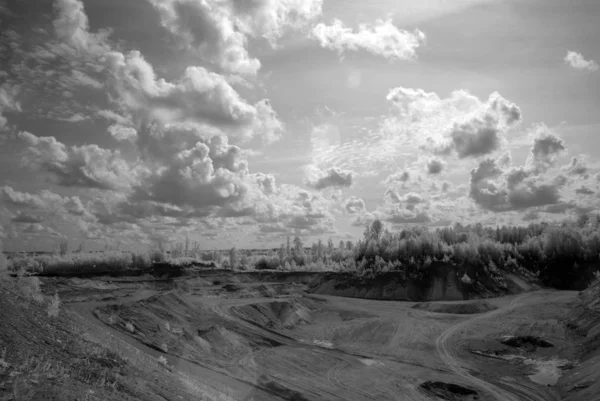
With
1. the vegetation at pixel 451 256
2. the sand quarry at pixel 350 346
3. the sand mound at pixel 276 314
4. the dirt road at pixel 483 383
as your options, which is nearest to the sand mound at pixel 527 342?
the sand quarry at pixel 350 346

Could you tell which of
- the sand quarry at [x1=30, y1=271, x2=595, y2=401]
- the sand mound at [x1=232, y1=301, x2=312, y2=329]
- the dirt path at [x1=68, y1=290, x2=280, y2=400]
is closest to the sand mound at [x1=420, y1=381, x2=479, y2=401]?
the sand quarry at [x1=30, y1=271, x2=595, y2=401]

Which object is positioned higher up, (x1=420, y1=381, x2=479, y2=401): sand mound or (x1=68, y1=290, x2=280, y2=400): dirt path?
(x1=68, y1=290, x2=280, y2=400): dirt path

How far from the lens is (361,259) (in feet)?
321

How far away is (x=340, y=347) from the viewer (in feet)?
124

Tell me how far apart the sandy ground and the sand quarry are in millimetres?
91

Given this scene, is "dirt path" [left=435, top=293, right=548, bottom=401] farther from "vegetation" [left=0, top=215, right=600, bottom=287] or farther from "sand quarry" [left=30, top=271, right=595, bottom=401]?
"vegetation" [left=0, top=215, right=600, bottom=287]

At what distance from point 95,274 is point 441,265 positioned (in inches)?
2759

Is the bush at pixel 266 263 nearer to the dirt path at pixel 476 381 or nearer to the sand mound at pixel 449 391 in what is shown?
the dirt path at pixel 476 381

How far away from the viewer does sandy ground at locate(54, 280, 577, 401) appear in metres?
26.3

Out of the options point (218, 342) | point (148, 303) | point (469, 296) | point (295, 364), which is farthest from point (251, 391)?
point (469, 296)

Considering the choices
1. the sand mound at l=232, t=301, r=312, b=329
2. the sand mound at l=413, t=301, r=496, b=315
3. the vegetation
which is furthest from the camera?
the vegetation

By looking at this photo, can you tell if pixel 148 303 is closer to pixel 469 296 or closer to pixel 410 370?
pixel 410 370

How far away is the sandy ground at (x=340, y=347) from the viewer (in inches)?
1037

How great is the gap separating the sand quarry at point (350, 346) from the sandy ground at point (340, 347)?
91 millimetres
